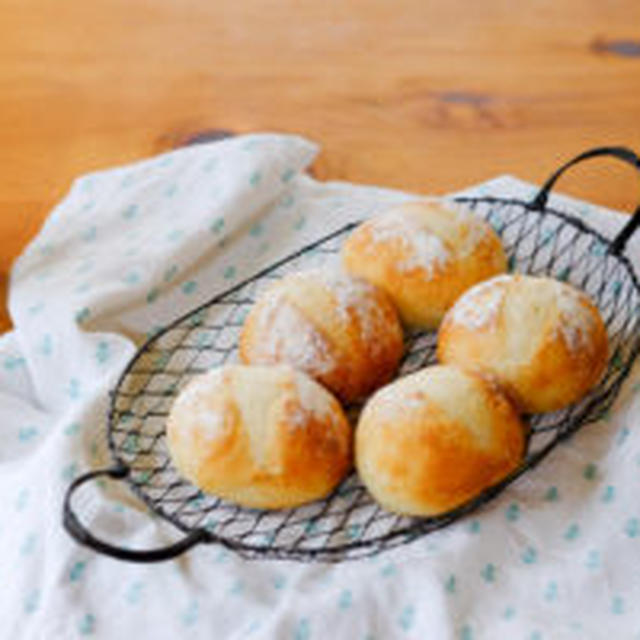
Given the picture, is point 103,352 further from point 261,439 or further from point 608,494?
point 608,494

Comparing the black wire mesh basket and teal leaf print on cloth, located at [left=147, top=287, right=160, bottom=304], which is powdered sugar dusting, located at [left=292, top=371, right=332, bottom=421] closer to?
the black wire mesh basket

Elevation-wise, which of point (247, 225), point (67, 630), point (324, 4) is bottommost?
point (67, 630)

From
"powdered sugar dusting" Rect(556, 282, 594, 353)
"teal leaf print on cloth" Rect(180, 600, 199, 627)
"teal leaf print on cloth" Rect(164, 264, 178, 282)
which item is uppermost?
"powdered sugar dusting" Rect(556, 282, 594, 353)

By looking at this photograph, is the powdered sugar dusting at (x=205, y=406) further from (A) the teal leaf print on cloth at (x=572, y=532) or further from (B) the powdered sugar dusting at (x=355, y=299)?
(A) the teal leaf print on cloth at (x=572, y=532)

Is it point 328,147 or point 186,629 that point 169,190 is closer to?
point 328,147

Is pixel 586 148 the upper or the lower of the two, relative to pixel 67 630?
upper

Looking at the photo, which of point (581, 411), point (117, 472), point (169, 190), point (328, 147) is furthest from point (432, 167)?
point (117, 472)

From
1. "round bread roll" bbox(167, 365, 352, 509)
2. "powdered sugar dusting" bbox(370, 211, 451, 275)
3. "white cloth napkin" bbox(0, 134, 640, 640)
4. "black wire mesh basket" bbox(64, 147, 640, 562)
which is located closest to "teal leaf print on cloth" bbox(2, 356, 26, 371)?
"white cloth napkin" bbox(0, 134, 640, 640)
